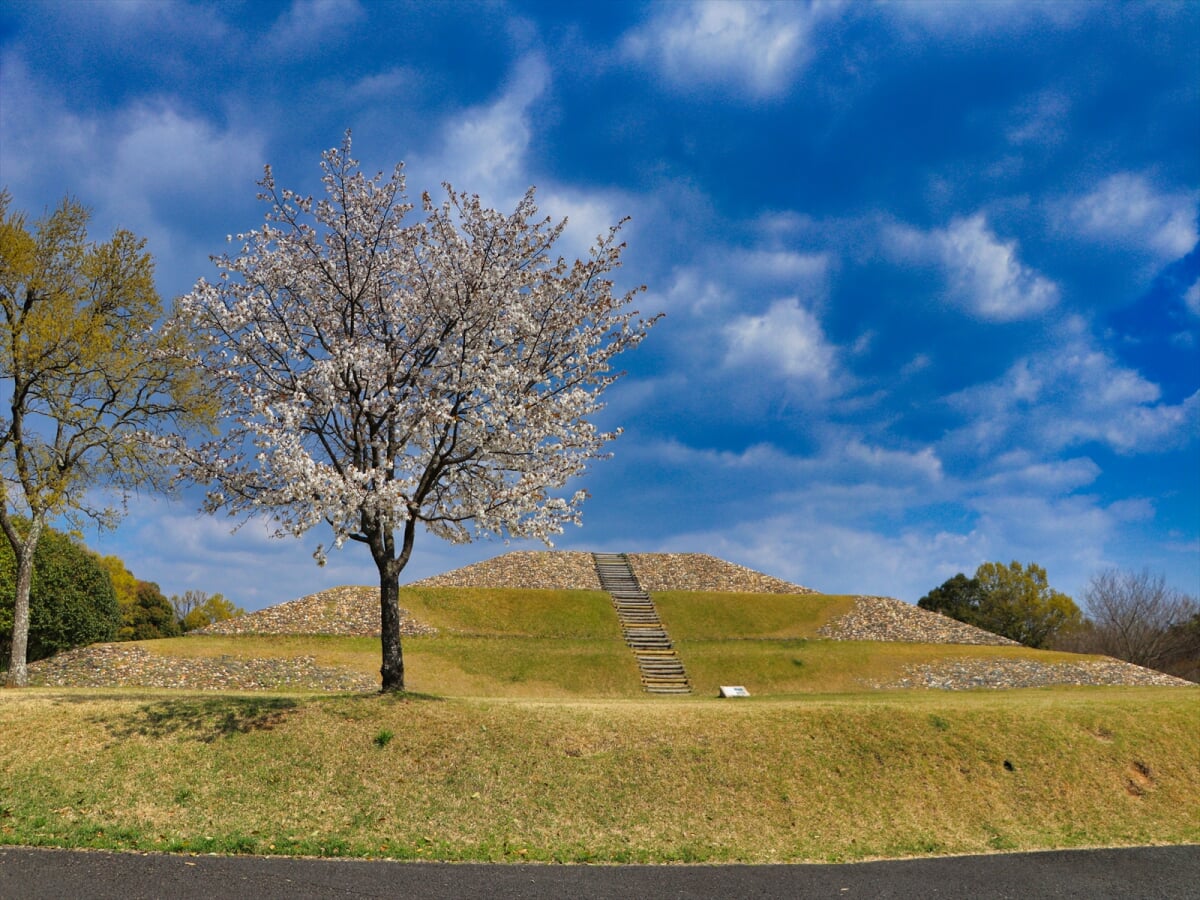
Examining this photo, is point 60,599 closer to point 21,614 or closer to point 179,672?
point 179,672

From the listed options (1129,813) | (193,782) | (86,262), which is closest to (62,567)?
(86,262)

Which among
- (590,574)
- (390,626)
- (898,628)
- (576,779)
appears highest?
(590,574)

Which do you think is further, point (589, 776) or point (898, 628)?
point (898, 628)

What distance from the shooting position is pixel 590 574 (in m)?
53.7

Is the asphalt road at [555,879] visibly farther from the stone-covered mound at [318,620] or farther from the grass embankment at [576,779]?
the stone-covered mound at [318,620]

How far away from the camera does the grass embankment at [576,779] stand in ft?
47.6

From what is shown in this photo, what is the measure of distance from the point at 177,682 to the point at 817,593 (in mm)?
37635

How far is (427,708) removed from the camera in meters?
19.4

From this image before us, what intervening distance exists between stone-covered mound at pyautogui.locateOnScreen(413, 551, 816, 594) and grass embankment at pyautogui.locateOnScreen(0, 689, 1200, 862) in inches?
1154

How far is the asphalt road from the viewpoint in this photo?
11666 mm

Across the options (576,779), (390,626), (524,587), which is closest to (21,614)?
(390,626)

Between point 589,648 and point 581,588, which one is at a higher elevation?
point 581,588

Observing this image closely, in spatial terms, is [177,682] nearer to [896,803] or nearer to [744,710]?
[744,710]

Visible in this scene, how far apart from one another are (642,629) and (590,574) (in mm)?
10187
